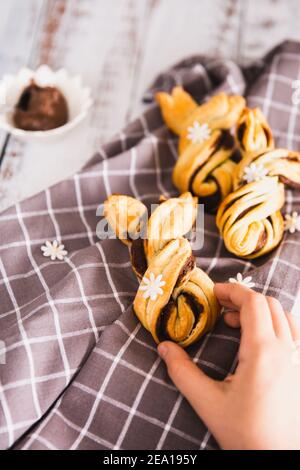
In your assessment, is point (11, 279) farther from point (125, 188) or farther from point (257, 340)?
point (257, 340)

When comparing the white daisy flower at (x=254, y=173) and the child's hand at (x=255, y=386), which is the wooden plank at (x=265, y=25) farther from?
the child's hand at (x=255, y=386)

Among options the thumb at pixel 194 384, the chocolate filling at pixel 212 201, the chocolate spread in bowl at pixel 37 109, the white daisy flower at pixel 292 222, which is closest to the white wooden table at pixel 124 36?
the chocolate spread in bowl at pixel 37 109

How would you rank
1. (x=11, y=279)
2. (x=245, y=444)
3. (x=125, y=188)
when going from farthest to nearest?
(x=125, y=188), (x=11, y=279), (x=245, y=444)

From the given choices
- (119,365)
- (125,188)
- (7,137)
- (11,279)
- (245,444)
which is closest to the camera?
(245,444)

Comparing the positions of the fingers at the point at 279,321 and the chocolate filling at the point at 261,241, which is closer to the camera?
the fingers at the point at 279,321

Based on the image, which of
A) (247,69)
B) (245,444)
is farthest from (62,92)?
(245,444)

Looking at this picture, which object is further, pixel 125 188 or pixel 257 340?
Result: pixel 125 188

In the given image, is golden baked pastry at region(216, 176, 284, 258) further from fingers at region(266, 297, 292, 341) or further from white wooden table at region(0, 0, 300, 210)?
white wooden table at region(0, 0, 300, 210)
